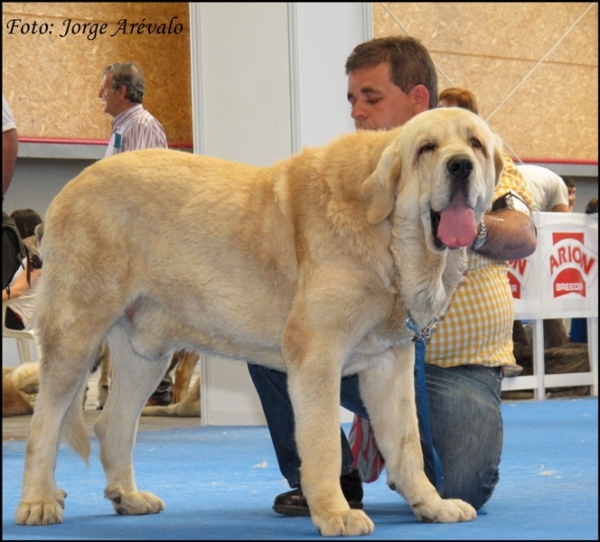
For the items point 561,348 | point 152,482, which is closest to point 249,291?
point 152,482

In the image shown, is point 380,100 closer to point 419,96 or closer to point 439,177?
point 419,96

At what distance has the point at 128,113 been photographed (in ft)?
17.9

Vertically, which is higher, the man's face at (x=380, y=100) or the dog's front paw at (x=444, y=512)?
the man's face at (x=380, y=100)

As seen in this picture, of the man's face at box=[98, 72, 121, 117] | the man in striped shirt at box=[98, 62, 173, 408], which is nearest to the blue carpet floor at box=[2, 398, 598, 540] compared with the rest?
the man in striped shirt at box=[98, 62, 173, 408]

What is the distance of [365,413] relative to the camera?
298 cm

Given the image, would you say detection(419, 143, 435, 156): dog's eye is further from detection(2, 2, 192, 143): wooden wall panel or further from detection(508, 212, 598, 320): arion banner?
detection(2, 2, 192, 143): wooden wall panel

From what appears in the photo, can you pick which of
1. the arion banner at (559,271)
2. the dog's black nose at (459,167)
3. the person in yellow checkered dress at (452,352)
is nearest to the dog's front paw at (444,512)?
the person in yellow checkered dress at (452,352)

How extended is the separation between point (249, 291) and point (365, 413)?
63cm

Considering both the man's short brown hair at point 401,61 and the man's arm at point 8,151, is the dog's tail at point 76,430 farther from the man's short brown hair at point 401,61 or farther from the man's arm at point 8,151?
the man's short brown hair at point 401,61

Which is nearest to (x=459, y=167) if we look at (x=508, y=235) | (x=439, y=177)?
(x=439, y=177)

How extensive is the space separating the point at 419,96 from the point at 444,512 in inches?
52.1

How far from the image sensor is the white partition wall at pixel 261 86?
18.4ft

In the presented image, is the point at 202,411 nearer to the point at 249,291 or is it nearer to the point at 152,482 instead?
the point at 152,482

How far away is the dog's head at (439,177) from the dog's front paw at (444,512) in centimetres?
71
